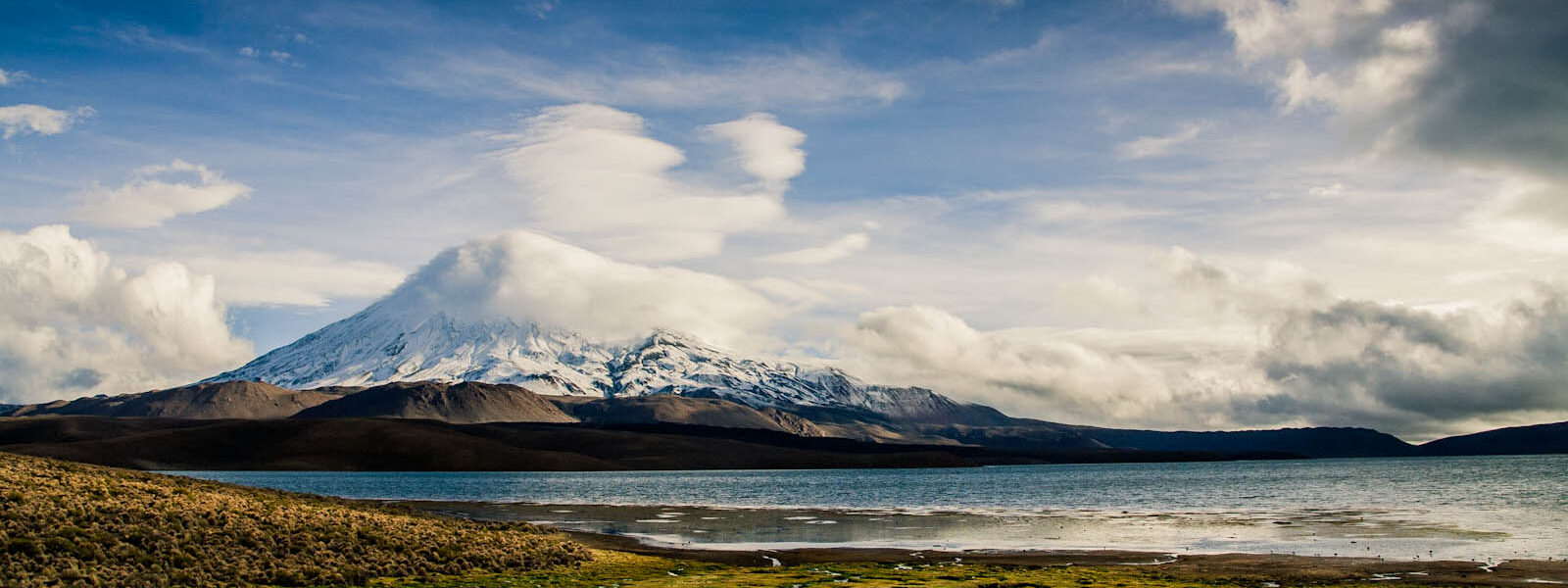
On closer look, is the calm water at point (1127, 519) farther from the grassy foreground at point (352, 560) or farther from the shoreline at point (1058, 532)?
the grassy foreground at point (352, 560)

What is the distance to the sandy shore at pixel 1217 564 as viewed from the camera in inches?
1847

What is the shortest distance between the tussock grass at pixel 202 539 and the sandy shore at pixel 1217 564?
1128 cm

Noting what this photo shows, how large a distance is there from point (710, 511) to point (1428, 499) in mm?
78943

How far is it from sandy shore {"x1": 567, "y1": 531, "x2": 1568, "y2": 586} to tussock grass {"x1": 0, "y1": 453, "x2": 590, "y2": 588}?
11.3 meters

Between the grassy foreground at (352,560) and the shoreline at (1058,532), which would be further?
the shoreline at (1058,532)

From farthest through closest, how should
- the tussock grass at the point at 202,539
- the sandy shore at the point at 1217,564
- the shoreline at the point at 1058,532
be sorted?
the shoreline at the point at 1058,532, the sandy shore at the point at 1217,564, the tussock grass at the point at 202,539

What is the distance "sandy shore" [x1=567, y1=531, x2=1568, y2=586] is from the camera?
46906 mm

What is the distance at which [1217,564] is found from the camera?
179ft

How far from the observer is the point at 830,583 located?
42469 millimetres

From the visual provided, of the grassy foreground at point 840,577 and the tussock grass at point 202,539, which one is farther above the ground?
the tussock grass at point 202,539

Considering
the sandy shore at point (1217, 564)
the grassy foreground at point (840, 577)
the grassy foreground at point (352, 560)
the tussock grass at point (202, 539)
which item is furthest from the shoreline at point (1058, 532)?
the tussock grass at point (202, 539)

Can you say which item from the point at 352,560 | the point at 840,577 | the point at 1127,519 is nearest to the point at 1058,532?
the point at 1127,519

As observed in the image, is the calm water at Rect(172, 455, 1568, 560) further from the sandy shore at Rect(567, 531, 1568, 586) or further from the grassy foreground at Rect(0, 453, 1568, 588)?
the grassy foreground at Rect(0, 453, 1568, 588)

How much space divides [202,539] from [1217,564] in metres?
47.7
